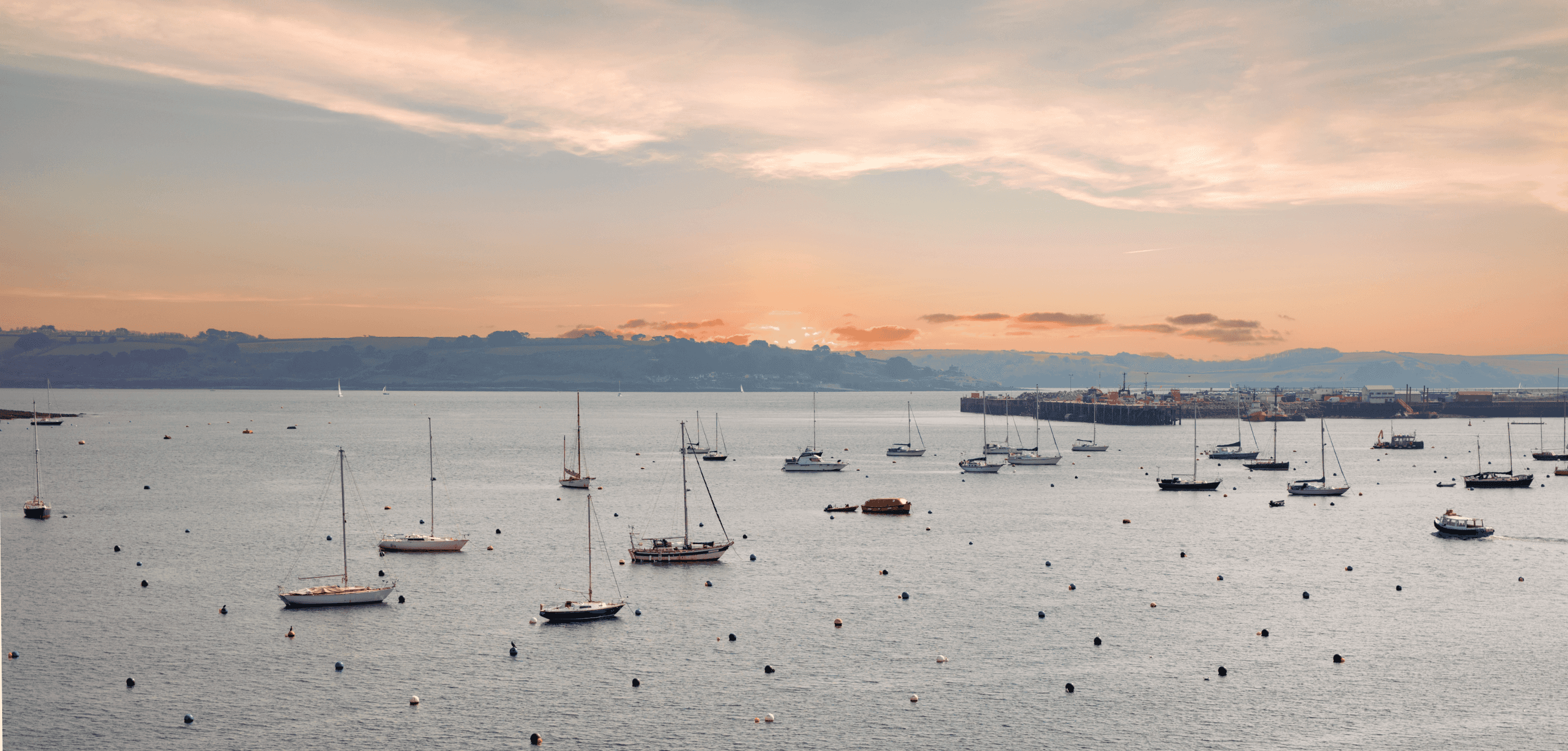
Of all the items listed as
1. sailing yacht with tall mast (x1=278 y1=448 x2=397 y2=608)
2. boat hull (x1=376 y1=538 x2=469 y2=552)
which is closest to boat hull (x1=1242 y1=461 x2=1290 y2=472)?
boat hull (x1=376 y1=538 x2=469 y2=552)

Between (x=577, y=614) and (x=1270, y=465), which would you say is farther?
(x=1270, y=465)

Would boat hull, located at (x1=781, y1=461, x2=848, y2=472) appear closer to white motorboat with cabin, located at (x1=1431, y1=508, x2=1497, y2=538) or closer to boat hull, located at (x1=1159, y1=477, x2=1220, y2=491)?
boat hull, located at (x1=1159, y1=477, x2=1220, y2=491)

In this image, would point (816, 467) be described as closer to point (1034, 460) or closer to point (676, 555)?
point (1034, 460)

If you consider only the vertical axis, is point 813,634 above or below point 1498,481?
below

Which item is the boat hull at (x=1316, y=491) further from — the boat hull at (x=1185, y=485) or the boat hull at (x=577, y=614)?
the boat hull at (x=577, y=614)

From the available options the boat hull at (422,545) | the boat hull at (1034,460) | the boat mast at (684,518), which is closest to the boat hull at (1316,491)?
the boat hull at (1034,460)

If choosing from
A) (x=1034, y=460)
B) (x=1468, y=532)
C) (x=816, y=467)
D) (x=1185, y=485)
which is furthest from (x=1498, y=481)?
(x=816, y=467)
